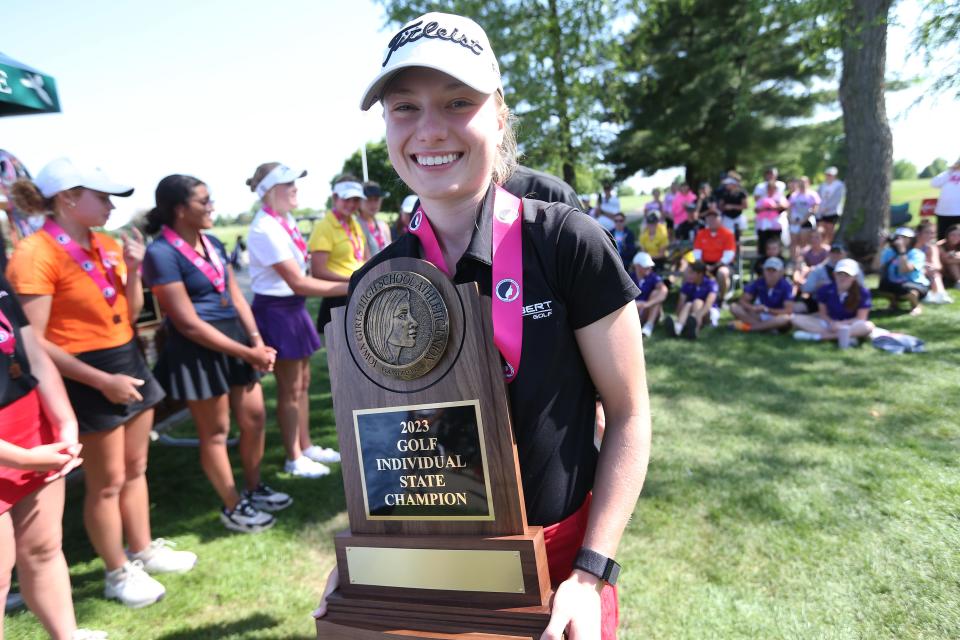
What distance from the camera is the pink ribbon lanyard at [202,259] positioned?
3.39 meters

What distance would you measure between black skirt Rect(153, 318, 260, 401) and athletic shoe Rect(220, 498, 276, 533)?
2.84 feet

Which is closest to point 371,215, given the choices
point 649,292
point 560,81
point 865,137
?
point 649,292

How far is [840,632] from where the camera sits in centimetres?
262

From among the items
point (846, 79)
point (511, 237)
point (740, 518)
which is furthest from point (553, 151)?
point (511, 237)

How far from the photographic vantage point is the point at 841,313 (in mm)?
7363

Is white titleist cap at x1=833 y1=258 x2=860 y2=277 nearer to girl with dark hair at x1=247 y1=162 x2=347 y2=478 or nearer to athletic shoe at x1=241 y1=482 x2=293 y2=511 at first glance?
girl with dark hair at x1=247 y1=162 x2=347 y2=478

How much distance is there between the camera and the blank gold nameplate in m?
1.10

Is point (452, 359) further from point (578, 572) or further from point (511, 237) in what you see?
point (578, 572)

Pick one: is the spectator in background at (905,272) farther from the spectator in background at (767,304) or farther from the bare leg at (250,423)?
the bare leg at (250,423)

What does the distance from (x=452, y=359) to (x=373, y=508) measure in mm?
390

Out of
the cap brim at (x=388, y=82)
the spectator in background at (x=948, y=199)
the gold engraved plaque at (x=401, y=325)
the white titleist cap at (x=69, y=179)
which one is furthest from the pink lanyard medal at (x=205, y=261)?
the spectator in background at (x=948, y=199)

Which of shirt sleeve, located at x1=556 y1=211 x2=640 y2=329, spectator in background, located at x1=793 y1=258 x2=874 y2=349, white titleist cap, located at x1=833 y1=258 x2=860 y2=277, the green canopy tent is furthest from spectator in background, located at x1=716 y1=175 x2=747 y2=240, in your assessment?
shirt sleeve, located at x1=556 y1=211 x2=640 y2=329

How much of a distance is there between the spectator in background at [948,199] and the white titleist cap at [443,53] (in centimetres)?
1183

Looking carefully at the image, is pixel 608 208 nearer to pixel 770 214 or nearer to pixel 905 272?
pixel 770 214
